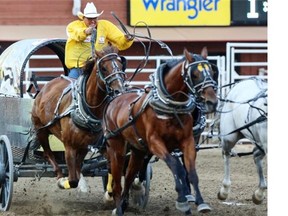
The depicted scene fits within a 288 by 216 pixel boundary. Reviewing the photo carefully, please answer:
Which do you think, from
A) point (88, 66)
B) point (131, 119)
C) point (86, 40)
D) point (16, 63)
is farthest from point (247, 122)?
point (16, 63)

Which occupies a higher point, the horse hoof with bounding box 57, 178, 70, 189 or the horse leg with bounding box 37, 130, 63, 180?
the horse leg with bounding box 37, 130, 63, 180

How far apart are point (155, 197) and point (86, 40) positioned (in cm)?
213

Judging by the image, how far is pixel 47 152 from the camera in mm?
9531

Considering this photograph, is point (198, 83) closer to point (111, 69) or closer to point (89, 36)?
point (111, 69)

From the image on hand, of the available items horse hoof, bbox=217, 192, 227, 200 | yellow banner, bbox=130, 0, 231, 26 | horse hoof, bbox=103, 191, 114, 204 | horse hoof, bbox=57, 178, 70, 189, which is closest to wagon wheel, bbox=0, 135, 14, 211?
horse hoof, bbox=57, 178, 70, 189

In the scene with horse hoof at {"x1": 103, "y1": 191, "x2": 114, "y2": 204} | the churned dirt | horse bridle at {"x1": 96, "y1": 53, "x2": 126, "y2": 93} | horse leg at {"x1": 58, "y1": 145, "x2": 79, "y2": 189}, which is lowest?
the churned dirt

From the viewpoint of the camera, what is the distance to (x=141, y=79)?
65.8ft

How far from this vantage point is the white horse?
983 centimetres

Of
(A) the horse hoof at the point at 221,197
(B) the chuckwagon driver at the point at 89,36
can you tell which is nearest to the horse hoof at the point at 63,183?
(B) the chuckwagon driver at the point at 89,36

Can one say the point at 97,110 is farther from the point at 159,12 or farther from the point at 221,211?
the point at 159,12

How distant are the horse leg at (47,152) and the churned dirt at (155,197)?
410 millimetres

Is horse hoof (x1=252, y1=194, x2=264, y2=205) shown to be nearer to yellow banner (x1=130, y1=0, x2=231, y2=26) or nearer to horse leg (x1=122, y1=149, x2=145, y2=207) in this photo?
horse leg (x1=122, y1=149, x2=145, y2=207)

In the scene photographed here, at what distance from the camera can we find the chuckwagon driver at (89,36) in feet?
31.1

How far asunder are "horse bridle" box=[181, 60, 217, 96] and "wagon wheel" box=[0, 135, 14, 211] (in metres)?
2.40
